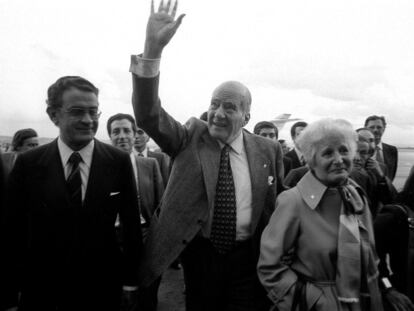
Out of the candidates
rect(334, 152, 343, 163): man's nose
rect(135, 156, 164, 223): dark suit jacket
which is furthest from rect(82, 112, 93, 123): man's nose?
rect(135, 156, 164, 223): dark suit jacket

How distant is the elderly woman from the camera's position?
196cm

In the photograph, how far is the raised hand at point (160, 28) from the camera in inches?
81.9

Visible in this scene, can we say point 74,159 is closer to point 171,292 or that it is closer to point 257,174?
point 257,174

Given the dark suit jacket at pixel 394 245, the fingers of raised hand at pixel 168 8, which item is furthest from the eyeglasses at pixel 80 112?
the dark suit jacket at pixel 394 245

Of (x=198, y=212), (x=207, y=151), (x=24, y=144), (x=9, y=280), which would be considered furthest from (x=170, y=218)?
(x=24, y=144)

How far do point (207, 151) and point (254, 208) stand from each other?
1.73 feet

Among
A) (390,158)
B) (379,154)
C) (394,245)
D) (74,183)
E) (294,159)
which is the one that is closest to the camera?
(74,183)

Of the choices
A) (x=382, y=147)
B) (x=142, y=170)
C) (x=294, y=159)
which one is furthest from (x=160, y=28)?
(x=382, y=147)

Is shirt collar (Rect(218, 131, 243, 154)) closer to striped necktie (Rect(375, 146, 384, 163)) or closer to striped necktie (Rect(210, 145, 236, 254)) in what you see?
striped necktie (Rect(210, 145, 236, 254))

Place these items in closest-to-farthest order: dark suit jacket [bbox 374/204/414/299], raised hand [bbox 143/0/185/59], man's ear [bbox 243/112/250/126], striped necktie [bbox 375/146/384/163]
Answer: raised hand [bbox 143/0/185/59] → dark suit jacket [bbox 374/204/414/299] → man's ear [bbox 243/112/250/126] → striped necktie [bbox 375/146/384/163]

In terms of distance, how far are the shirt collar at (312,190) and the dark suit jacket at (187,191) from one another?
16.4 inches

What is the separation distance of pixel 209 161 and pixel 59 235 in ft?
3.54

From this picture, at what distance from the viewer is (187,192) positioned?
247 centimetres

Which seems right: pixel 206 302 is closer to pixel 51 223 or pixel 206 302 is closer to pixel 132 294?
pixel 132 294
